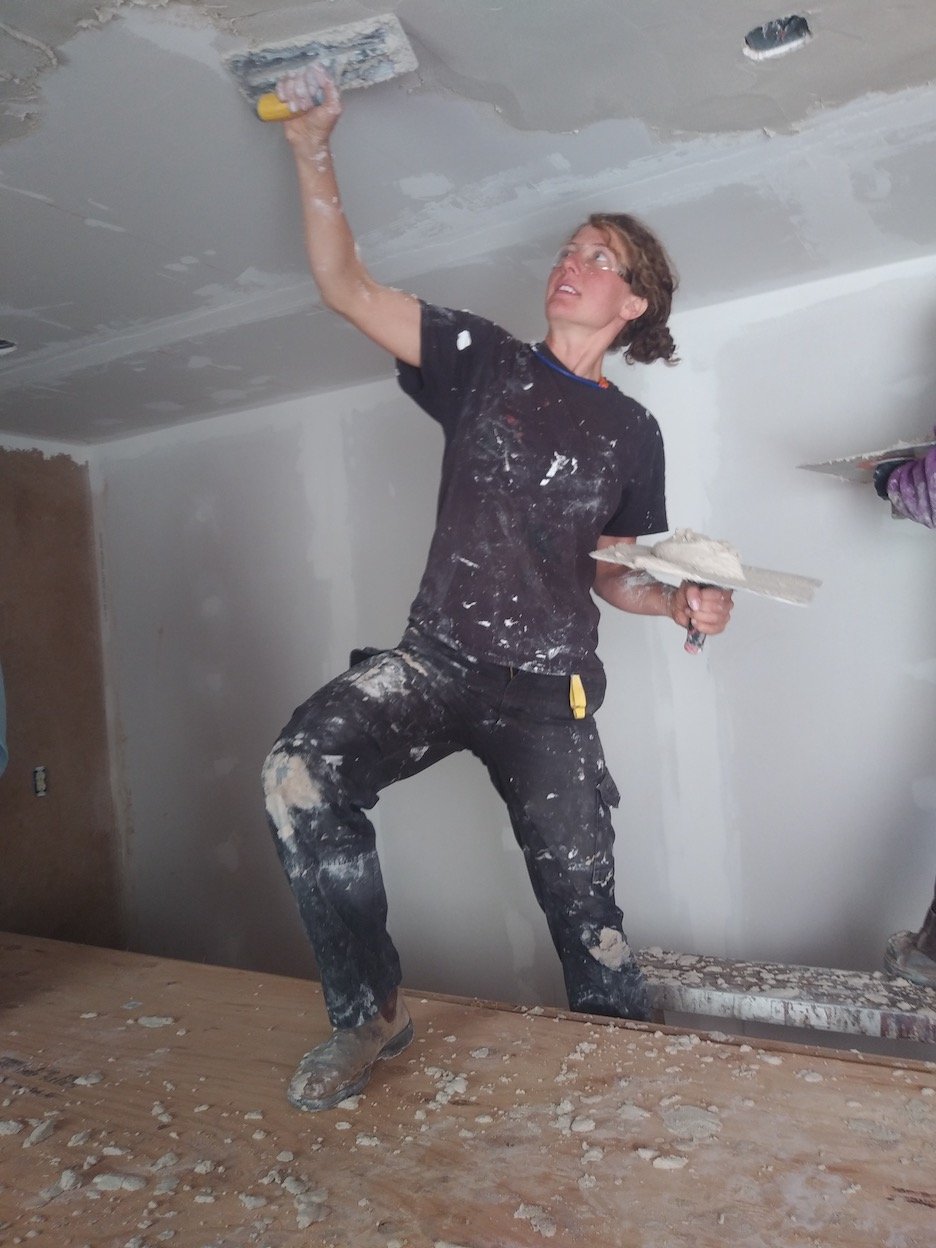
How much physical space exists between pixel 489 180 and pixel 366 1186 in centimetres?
182

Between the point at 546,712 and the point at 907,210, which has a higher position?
the point at 907,210

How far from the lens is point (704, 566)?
A: 1.62 meters

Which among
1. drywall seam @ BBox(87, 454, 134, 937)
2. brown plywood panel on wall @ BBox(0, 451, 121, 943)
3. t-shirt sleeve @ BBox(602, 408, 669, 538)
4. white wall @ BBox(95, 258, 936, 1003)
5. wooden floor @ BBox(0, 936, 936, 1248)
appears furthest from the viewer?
drywall seam @ BBox(87, 454, 134, 937)

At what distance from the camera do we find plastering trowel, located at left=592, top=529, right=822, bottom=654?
1.52 m

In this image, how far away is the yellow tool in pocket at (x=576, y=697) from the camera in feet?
5.84

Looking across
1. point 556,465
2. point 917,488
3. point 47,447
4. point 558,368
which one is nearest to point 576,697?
point 556,465

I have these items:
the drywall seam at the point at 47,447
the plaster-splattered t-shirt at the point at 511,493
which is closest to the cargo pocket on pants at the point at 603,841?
the plaster-splattered t-shirt at the point at 511,493

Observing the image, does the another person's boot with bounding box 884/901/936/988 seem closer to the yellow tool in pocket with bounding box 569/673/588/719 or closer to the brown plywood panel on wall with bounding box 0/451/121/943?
the yellow tool in pocket with bounding box 569/673/588/719

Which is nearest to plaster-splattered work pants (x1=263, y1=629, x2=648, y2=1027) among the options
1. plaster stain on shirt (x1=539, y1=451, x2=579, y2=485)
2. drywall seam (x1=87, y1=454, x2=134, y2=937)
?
plaster stain on shirt (x1=539, y1=451, x2=579, y2=485)

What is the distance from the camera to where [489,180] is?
1826 mm

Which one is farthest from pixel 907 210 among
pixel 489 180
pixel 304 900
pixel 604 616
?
pixel 304 900

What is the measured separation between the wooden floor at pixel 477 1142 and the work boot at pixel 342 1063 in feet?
0.11

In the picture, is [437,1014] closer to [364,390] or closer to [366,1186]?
[366,1186]

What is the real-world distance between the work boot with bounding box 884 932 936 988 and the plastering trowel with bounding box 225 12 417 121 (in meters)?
2.13
